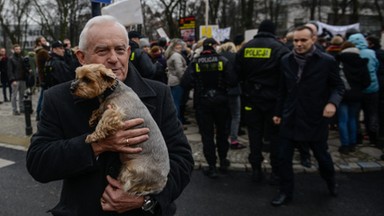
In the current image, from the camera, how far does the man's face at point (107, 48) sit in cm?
207

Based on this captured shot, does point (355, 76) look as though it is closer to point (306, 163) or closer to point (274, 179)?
point (306, 163)

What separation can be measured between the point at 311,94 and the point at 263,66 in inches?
42.2

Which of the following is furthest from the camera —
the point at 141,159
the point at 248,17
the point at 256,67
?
the point at 248,17

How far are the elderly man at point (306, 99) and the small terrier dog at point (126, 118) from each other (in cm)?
317

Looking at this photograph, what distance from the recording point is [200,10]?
40531 mm

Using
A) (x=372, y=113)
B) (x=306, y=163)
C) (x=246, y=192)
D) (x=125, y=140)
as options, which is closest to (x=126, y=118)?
(x=125, y=140)

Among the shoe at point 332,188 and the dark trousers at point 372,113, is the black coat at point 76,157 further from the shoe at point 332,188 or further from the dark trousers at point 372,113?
the dark trousers at point 372,113

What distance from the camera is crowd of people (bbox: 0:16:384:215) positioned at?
192 cm

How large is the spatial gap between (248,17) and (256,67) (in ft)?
62.4

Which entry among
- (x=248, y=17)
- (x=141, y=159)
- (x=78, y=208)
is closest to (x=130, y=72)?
(x=141, y=159)

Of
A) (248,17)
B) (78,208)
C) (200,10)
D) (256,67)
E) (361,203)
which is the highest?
(200,10)

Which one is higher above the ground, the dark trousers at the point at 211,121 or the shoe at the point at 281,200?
the dark trousers at the point at 211,121

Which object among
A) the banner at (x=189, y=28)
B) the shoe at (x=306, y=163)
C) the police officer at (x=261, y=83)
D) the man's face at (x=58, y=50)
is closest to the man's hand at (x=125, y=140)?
the police officer at (x=261, y=83)

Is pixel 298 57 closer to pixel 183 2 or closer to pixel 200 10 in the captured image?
pixel 183 2
